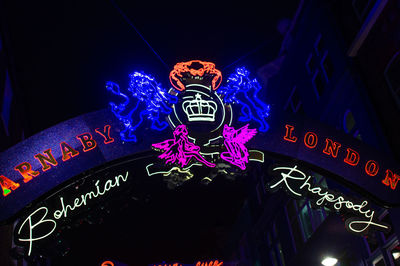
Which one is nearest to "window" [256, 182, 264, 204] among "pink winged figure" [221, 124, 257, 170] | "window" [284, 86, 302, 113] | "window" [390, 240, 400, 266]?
"window" [284, 86, 302, 113]

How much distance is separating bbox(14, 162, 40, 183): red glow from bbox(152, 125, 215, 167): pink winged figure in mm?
2521

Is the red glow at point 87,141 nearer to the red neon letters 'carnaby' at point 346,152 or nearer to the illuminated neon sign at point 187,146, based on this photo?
the illuminated neon sign at point 187,146

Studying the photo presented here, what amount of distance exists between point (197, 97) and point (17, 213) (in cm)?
449

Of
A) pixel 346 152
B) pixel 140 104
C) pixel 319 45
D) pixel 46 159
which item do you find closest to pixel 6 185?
pixel 46 159

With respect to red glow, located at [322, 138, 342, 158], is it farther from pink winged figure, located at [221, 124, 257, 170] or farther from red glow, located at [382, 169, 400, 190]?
pink winged figure, located at [221, 124, 257, 170]

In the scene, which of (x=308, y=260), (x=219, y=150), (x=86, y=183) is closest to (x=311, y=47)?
(x=308, y=260)

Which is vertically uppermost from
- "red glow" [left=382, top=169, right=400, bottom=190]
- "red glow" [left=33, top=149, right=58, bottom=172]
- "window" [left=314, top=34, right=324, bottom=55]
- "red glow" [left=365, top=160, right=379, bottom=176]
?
"window" [left=314, top=34, right=324, bottom=55]

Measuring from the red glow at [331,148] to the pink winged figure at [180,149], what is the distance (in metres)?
2.93

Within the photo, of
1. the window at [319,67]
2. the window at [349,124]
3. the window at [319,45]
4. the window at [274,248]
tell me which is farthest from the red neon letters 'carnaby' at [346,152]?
the window at [274,248]

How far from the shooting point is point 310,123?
10.3m

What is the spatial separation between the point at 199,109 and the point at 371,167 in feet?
14.2

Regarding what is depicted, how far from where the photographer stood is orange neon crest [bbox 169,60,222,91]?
10.2 meters

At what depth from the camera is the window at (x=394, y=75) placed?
12572 mm

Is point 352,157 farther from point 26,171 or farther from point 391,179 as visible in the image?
point 26,171
